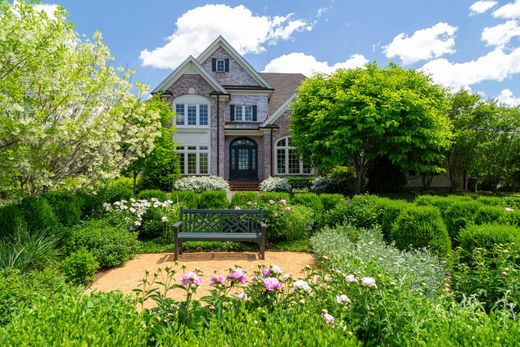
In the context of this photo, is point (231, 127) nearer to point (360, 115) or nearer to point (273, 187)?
point (273, 187)

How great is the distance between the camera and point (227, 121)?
69.2ft

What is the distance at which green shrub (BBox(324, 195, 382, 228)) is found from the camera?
7.48m

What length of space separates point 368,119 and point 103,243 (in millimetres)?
11537

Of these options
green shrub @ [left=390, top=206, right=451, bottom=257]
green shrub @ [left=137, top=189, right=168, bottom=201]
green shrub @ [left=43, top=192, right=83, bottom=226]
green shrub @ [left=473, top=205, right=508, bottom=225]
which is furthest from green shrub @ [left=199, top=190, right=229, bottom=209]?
green shrub @ [left=473, top=205, right=508, bottom=225]

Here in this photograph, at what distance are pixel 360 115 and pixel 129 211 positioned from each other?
35.3 ft

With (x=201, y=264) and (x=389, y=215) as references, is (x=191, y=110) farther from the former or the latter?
(x=389, y=215)

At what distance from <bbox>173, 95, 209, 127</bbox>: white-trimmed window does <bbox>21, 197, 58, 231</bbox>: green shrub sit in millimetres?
14536

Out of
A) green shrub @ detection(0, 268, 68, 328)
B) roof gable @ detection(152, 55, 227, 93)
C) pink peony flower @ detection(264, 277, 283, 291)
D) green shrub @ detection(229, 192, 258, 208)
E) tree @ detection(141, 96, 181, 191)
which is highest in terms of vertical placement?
roof gable @ detection(152, 55, 227, 93)

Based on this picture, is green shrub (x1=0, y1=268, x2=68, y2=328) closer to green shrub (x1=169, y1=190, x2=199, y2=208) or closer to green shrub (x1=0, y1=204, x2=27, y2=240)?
green shrub (x1=0, y1=204, x2=27, y2=240)

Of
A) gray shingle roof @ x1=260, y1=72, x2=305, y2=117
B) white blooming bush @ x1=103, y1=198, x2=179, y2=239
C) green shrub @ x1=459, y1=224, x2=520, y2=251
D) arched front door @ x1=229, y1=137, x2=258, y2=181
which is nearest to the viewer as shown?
green shrub @ x1=459, y1=224, x2=520, y2=251

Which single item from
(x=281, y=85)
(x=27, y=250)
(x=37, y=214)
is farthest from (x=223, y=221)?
(x=281, y=85)

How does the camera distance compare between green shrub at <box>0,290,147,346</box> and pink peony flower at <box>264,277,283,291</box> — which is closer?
green shrub at <box>0,290,147,346</box>

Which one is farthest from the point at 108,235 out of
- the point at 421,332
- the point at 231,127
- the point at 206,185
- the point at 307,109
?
the point at 231,127

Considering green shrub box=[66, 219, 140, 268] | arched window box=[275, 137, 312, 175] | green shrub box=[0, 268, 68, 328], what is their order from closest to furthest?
green shrub box=[0, 268, 68, 328] → green shrub box=[66, 219, 140, 268] → arched window box=[275, 137, 312, 175]
